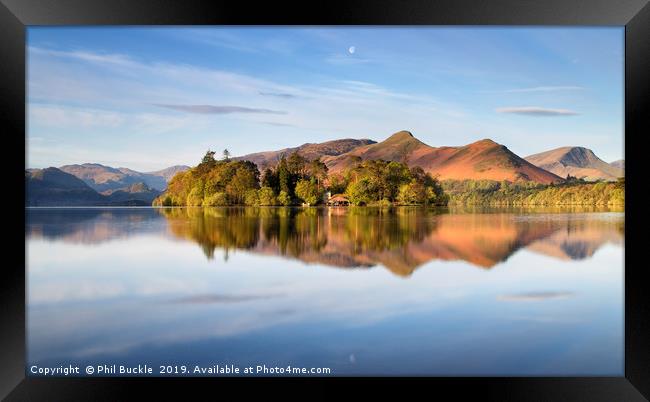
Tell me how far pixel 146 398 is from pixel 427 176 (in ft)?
32.2

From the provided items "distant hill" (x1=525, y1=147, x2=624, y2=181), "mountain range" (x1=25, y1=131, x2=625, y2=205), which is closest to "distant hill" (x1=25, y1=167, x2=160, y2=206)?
"mountain range" (x1=25, y1=131, x2=625, y2=205)

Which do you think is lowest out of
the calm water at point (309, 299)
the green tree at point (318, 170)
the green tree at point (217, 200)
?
the calm water at point (309, 299)

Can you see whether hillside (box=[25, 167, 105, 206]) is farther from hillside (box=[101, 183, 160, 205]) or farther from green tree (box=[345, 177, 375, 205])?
green tree (box=[345, 177, 375, 205])

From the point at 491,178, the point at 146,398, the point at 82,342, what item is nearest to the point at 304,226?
the point at 491,178

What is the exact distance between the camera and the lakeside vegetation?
12.4 meters

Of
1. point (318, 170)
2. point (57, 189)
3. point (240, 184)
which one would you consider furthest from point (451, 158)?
point (57, 189)

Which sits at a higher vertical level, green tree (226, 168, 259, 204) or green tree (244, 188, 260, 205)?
green tree (226, 168, 259, 204)

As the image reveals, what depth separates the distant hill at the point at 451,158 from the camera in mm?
11094

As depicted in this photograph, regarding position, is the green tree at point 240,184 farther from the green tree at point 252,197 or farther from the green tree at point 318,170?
the green tree at point 318,170

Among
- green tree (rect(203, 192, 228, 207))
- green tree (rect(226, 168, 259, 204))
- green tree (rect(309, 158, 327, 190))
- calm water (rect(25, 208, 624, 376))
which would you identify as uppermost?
green tree (rect(309, 158, 327, 190))

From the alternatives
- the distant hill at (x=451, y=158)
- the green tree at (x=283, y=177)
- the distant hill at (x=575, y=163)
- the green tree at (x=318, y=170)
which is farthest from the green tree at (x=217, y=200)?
the distant hill at (x=575, y=163)

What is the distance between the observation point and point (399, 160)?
476 inches

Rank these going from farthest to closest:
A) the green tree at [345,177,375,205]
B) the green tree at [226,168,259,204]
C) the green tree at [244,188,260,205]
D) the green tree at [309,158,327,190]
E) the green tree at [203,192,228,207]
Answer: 1. the green tree at [244,188,260,205]
2. the green tree at [345,177,375,205]
3. the green tree at [203,192,228,207]
4. the green tree at [226,168,259,204]
5. the green tree at [309,158,327,190]

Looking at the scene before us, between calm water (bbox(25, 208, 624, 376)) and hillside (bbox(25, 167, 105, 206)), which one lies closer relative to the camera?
calm water (bbox(25, 208, 624, 376))
